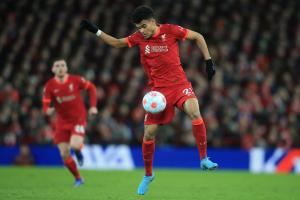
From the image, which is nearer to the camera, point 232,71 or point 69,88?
point 69,88

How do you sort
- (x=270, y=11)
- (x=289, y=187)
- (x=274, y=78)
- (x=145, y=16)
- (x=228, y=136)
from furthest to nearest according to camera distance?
(x=270, y=11)
(x=274, y=78)
(x=228, y=136)
(x=289, y=187)
(x=145, y=16)

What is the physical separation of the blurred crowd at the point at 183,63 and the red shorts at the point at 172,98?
977cm

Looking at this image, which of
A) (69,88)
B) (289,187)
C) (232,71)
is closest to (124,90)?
(232,71)

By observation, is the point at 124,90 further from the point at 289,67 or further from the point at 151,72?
the point at 151,72

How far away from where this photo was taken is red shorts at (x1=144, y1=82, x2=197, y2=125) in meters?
9.59

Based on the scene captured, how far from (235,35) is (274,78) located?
2147 millimetres

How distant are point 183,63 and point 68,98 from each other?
328 inches

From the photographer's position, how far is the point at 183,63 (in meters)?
21.0

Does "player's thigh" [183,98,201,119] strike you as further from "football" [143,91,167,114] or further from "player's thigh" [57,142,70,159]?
"player's thigh" [57,142,70,159]

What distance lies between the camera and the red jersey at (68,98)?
13.1m

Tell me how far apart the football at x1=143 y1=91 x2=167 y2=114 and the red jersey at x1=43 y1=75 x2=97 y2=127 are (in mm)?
3719

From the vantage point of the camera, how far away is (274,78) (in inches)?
829

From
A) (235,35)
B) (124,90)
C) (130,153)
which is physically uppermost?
(235,35)

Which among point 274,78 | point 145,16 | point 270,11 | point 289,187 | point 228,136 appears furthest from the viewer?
point 270,11
